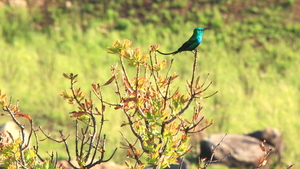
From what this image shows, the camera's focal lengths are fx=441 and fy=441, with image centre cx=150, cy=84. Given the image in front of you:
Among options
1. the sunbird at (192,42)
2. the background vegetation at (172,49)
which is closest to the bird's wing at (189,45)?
the sunbird at (192,42)

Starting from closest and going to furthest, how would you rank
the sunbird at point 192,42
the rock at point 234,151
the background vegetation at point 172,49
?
the sunbird at point 192,42, the rock at point 234,151, the background vegetation at point 172,49

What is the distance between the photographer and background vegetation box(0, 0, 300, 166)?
1898 cm

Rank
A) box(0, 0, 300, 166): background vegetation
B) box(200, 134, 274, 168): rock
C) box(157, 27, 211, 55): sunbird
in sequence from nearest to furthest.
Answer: box(157, 27, 211, 55): sunbird, box(200, 134, 274, 168): rock, box(0, 0, 300, 166): background vegetation

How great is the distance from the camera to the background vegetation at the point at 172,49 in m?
19.0

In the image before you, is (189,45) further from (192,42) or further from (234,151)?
(234,151)

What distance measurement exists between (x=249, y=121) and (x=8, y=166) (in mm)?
15920

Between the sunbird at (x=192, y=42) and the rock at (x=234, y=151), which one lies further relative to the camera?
the rock at (x=234, y=151)

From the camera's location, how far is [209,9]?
84.4ft

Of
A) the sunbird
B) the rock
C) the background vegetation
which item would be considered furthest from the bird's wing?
the background vegetation

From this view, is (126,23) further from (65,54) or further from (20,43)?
(20,43)

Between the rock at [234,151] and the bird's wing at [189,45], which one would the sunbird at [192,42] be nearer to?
the bird's wing at [189,45]

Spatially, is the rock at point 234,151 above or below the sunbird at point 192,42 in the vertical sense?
below

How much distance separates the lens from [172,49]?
23.7 meters

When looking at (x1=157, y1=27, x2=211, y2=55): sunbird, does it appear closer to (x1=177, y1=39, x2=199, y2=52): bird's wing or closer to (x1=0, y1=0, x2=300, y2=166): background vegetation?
(x1=177, y1=39, x2=199, y2=52): bird's wing
